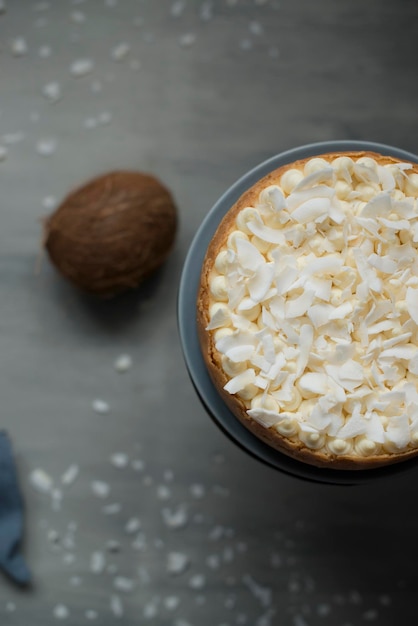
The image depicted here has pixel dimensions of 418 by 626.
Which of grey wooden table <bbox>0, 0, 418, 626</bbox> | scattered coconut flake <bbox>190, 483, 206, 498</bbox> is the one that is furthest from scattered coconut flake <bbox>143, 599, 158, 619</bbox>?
scattered coconut flake <bbox>190, 483, 206, 498</bbox>

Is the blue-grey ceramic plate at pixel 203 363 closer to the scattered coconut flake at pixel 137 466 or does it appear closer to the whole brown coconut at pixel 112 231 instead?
the whole brown coconut at pixel 112 231

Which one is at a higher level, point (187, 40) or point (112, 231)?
point (187, 40)

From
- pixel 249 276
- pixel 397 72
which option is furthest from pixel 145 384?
pixel 397 72

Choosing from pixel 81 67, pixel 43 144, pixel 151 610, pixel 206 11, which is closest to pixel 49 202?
pixel 43 144

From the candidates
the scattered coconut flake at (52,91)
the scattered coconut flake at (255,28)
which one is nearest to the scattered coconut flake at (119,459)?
the scattered coconut flake at (52,91)

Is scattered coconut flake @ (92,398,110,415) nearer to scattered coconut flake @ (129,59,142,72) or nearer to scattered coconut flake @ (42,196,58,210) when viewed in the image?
scattered coconut flake @ (42,196,58,210)

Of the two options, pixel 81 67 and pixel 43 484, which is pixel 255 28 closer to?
pixel 81 67
